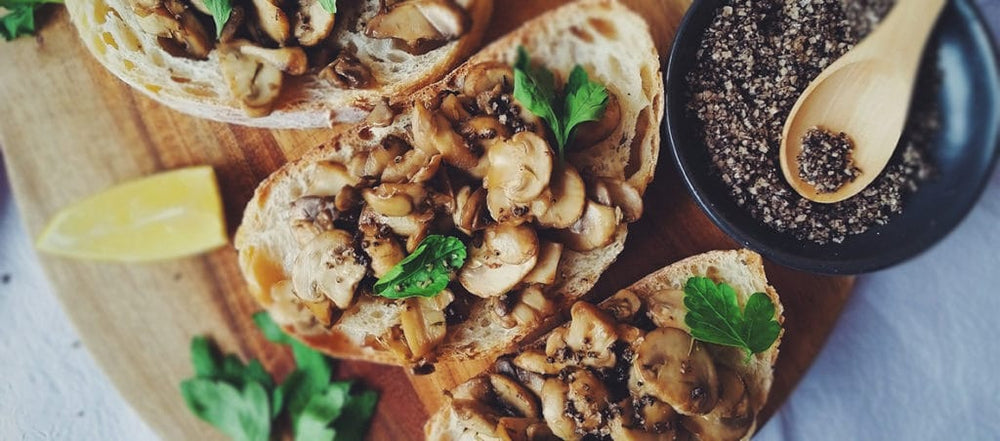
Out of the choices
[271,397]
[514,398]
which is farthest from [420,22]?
[271,397]

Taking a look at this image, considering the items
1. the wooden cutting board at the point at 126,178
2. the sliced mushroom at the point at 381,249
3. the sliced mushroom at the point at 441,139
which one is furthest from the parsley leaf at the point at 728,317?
the wooden cutting board at the point at 126,178

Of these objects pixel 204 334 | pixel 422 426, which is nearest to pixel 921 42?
pixel 422 426

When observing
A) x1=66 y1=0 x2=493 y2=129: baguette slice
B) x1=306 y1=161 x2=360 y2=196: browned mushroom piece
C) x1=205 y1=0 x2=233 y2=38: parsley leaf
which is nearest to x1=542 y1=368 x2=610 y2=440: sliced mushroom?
x1=306 y1=161 x2=360 y2=196: browned mushroom piece

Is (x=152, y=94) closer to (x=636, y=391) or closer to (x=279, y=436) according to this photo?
(x=279, y=436)

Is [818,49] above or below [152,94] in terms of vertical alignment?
above

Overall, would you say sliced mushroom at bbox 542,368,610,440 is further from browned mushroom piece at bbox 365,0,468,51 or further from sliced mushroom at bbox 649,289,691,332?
browned mushroom piece at bbox 365,0,468,51

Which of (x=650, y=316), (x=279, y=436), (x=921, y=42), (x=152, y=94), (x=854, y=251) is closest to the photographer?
(x=921, y=42)

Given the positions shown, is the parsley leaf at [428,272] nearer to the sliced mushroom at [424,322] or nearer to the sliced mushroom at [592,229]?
the sliced mushroom at [424,322]
